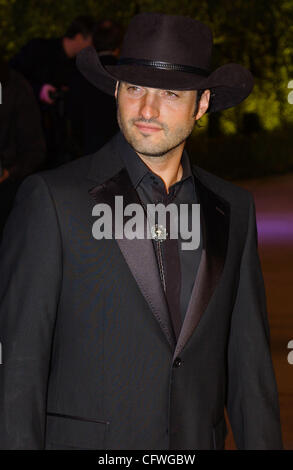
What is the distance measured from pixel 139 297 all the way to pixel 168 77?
2.43ft

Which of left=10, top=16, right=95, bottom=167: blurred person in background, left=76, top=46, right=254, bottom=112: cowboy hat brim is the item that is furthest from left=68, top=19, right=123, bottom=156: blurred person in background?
left=76, top=46, right=254, bottom=112: cowboy hat brim

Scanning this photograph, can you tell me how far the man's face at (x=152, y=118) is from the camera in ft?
12.6

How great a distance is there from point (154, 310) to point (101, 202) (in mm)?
376

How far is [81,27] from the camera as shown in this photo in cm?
1103

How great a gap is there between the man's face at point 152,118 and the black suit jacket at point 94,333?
0.13m

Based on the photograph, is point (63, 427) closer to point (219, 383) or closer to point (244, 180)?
point (219, 383)

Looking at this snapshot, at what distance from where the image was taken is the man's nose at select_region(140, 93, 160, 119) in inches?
151

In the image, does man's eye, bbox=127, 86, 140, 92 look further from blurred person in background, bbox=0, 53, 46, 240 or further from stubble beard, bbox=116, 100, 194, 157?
blurred person in background, bbox=0, 53, 46, 240

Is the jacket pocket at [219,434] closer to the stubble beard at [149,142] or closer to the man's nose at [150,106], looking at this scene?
the stubble beard at [149,142]

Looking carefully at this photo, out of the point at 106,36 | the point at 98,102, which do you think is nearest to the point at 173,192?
the point at 98,102

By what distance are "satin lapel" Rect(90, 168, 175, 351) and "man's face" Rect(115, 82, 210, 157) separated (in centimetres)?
19

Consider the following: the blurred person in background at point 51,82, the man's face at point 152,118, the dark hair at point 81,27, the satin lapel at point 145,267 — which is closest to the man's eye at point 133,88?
the man's face at point 152,118

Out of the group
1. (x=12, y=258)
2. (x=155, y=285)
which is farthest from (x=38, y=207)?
(x=155, y=285)
